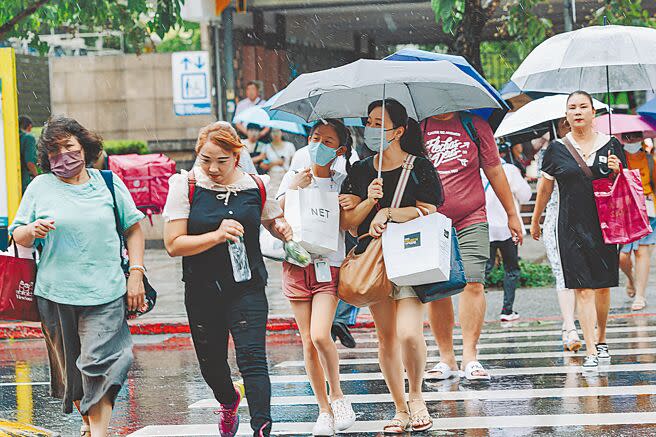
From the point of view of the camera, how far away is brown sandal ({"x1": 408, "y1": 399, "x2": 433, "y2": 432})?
6648mm

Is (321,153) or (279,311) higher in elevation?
(321,153)

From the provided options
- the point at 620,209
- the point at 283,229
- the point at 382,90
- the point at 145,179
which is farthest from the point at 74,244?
the point at 145,179

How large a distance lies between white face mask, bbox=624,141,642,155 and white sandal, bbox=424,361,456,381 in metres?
4.32

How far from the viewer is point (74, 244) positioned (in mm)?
6121

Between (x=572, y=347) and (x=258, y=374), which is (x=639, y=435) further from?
(x=572, y=347)

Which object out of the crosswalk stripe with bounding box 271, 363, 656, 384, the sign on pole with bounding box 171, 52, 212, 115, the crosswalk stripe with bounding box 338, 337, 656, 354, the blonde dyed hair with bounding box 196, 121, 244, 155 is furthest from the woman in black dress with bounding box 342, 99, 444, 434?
the sign on pole with bounding box 171, 52, 212, 115

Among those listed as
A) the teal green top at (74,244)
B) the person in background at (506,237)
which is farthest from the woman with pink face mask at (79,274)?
the person in background at (506,237)

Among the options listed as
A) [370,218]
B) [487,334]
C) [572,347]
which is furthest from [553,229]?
[370,218]

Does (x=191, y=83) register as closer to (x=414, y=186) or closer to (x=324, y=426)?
(x=414, y=186)

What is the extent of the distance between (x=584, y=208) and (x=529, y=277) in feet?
18.3

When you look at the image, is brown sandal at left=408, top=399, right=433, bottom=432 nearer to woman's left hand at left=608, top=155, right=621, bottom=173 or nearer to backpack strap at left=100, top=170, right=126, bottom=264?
backpack strap at left=100, top=170, right=126, bottom=264

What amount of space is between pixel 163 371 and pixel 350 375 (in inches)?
64.0

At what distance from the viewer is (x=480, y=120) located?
836 cm

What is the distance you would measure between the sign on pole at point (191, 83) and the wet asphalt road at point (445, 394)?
863cm
